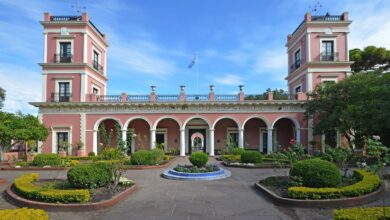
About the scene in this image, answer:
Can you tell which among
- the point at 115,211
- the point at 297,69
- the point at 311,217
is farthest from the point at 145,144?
the point at 311,217

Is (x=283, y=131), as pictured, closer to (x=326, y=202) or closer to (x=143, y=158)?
(x=143, y=158)

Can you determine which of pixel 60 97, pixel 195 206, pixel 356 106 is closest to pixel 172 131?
pixel 60 97

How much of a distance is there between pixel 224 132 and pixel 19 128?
1794 cm

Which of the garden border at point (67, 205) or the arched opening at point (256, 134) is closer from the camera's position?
the garden border at point (67, 205)

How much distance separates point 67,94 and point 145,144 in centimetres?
869

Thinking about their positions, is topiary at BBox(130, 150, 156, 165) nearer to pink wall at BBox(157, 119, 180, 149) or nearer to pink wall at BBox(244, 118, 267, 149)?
pink wall at BBox(157, 119, 180, 149)

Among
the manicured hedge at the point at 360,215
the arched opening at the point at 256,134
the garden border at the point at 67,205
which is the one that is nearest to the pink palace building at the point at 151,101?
the arched opening at the point at 256,134

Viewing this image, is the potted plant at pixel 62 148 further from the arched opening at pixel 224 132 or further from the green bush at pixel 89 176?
the green bush at pixel 89 176

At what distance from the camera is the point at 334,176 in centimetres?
871

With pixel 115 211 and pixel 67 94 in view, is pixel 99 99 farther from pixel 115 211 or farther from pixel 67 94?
pixel 115 211

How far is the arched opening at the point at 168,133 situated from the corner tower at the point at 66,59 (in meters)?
7.44

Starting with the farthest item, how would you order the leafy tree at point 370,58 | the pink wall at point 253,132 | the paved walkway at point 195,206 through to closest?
the leafy tree at point 370,58
the pink wall at point 253,132
the paved walkway at point 195,206

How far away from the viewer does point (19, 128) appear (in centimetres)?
2144

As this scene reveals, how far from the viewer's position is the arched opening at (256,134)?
2848 centimetres
